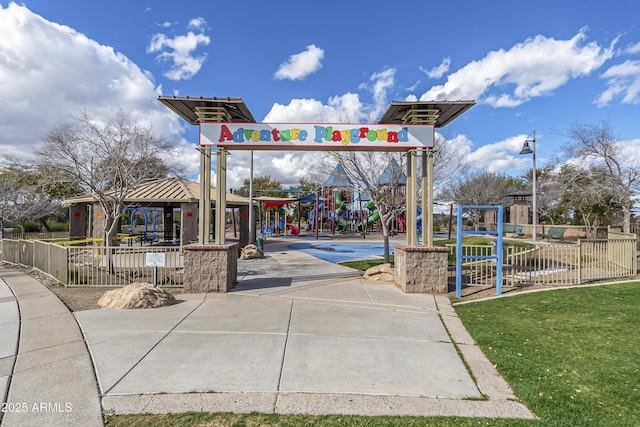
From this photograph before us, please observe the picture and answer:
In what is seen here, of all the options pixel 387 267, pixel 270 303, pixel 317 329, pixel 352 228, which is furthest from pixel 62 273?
pixel 352 228

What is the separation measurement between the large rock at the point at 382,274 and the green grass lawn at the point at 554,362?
9.80 ft

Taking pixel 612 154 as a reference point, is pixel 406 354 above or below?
below

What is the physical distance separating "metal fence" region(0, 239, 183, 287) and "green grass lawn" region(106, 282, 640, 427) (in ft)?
22.6

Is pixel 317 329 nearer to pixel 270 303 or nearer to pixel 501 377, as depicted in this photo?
pixel 270 303

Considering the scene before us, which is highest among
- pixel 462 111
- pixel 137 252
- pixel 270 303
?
pixel 462 111

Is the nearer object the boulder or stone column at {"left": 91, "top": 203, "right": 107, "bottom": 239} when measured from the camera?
the boulder

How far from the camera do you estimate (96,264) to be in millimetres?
11023

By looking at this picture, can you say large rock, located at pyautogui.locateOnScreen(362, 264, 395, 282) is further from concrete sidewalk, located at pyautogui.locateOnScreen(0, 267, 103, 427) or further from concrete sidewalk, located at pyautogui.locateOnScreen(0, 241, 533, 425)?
concrete sidewalk, located at pyautogui.locateOnScreen(0, 267, 103, 427)

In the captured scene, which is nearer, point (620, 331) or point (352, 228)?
point (620, 331)

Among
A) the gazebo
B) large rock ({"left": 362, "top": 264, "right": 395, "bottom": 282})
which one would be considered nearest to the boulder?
the gazebo

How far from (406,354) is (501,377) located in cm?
119

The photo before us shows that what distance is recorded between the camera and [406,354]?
4707mm

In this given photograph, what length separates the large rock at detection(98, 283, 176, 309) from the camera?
277 inches

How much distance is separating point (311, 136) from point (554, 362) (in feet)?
23.3
